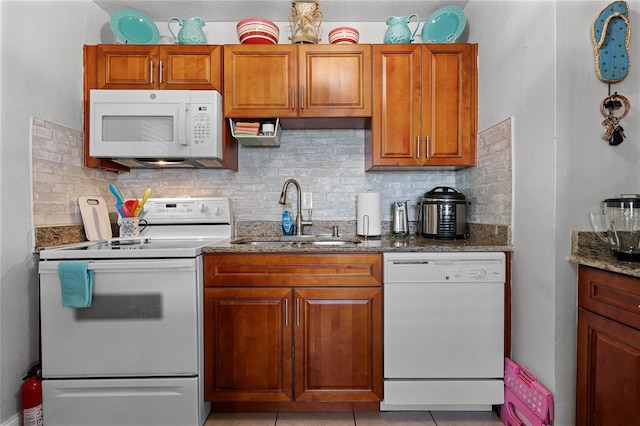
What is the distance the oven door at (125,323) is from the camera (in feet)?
5.37

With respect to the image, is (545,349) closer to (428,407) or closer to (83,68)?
(428,407)

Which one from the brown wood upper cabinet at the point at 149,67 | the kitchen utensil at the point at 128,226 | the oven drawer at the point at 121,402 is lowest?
the oven drawer at the point at 121,402

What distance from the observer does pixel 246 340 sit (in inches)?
69.8

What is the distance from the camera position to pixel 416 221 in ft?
8.06

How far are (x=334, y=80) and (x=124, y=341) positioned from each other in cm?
184

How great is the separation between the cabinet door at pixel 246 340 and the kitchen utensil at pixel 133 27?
68.9 inches

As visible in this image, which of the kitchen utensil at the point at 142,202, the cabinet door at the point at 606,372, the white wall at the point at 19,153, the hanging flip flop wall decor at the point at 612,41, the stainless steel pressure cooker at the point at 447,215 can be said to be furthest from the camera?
the kitchen utensil at the point at 142,202

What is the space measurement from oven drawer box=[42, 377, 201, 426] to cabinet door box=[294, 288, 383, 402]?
0.57 meters

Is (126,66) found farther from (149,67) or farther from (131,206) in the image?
(131,206)

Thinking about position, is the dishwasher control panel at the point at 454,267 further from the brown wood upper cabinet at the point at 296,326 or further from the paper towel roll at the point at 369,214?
the paper towel roll at the point at 369,214

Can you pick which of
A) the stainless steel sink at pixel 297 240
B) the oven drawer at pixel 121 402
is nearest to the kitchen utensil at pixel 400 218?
the stainless steel sink at pixel 297 240

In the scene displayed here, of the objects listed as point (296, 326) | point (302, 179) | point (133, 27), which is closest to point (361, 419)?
point (296, 326)

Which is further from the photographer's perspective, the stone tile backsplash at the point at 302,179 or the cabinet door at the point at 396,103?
the stone tile backsplash at the point at 302,179

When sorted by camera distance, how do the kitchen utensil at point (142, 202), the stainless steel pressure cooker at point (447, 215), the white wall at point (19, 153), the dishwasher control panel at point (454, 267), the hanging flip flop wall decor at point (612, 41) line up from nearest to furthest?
the hanging flip flop wall decor at point (612, 41), the white wall at point (19, 153), the dishwasher control panel at point (454, 267), the stainless steel pressure cooker at point (447, 215), the kitchen utensil at point (142, 202)
